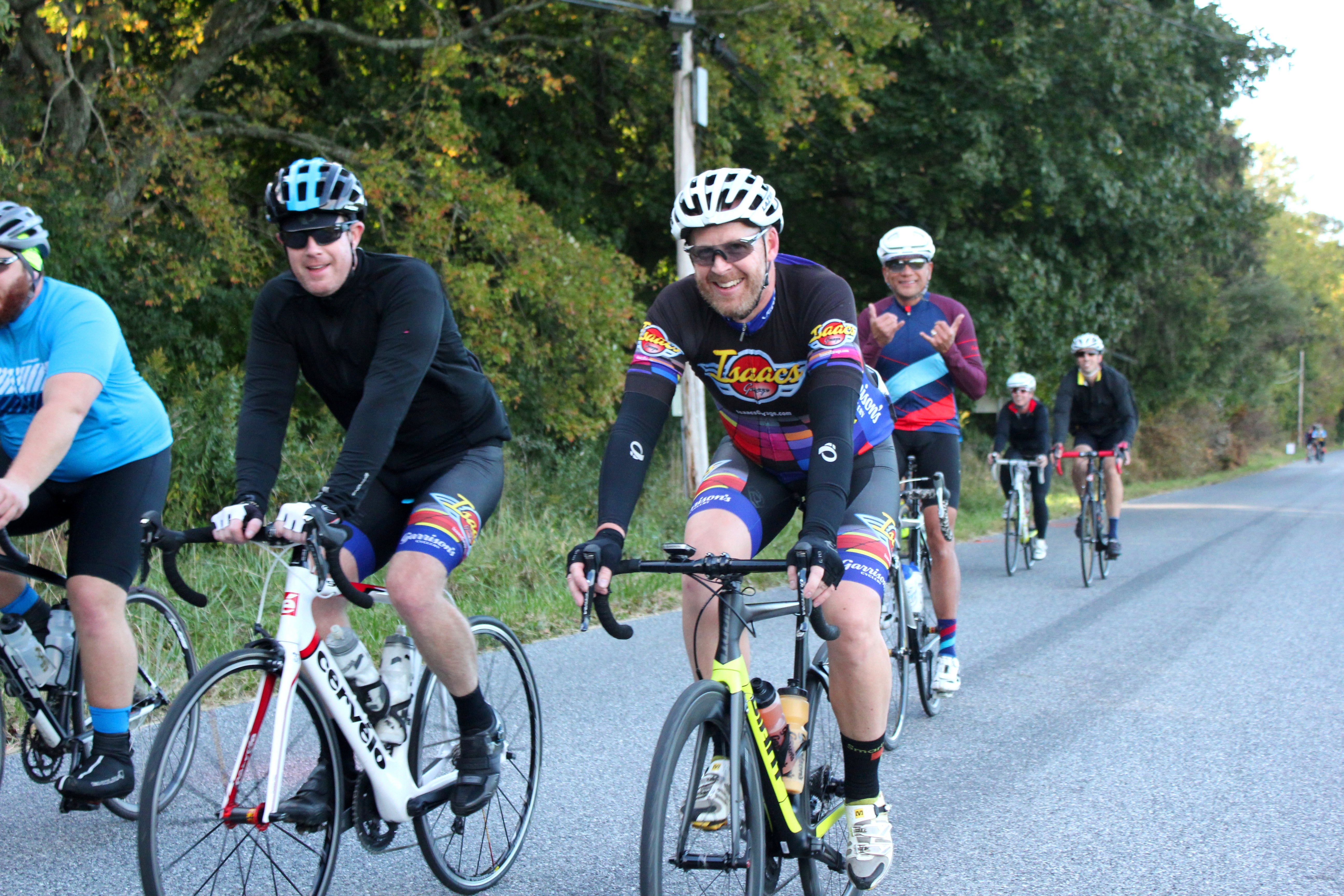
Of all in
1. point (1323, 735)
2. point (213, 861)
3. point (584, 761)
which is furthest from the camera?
point (1323, 735)

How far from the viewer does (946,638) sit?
6.07 m

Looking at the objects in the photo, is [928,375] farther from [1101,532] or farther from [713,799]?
[1101,532]

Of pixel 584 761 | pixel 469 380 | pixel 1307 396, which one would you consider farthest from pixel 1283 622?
pixel 1307 396

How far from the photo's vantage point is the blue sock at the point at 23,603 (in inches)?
152

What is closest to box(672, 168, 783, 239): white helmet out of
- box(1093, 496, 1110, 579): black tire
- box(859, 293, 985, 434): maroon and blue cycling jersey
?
box(859, 293, 985, 434): maroon and blue cycling jersey

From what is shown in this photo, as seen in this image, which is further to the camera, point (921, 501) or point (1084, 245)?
point (1084, 245)

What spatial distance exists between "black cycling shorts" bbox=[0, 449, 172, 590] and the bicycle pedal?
668 millimetres

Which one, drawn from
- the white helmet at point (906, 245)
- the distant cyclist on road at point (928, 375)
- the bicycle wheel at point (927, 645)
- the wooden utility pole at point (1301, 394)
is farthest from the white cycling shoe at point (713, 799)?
the wooden utility pole at point (1301, 394)

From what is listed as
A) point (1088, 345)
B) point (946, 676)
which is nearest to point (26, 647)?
point (946, 676)

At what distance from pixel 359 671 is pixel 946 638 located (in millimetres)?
3674

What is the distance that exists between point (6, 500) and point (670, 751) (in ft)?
6.79

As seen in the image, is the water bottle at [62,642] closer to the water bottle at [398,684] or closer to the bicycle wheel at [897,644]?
the water bottle at [398,684]

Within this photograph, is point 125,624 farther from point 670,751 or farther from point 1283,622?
point 1283,622

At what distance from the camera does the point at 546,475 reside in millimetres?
13727
